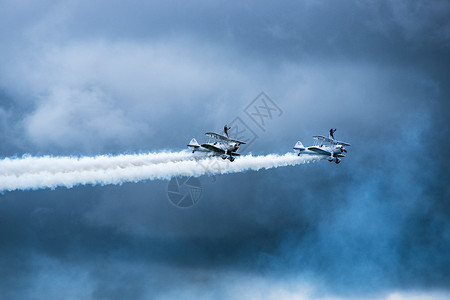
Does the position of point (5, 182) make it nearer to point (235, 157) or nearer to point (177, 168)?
point (177, 168)

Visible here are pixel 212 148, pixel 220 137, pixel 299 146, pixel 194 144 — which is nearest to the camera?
pixel 220 137

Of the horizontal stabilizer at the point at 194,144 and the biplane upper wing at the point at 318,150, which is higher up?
the biplane upper wing at the point at 318,150

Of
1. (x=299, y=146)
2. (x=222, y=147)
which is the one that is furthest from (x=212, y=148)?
(x=299, y=146)

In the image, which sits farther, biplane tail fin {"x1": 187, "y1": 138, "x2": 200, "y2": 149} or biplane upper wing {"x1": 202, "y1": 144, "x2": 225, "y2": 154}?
biplane tail fin {"x1": 187, "y1": 138, "x2": 200, "y2": 149}

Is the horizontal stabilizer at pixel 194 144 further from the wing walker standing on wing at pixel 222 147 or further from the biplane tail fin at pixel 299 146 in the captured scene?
the biplane tail fin at pixel 299 146

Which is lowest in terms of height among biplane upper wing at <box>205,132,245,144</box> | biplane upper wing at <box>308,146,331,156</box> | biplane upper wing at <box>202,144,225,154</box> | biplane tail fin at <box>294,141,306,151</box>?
biplane upper wing at <box>202,144,225,154</box>

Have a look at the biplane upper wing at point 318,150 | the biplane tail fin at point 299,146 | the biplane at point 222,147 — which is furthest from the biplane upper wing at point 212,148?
the biplane upper wing at point 318,150

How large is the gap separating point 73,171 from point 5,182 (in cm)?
1427

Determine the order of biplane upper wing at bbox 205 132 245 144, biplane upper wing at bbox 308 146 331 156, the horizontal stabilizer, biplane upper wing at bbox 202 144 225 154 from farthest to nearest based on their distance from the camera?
biplane upper wing at bbox 308 146 331 156
the horizontal stabilizer
biplane upper wing at bbox 202 144 225 154
biplane upper wing at bbox 205 132 245 144

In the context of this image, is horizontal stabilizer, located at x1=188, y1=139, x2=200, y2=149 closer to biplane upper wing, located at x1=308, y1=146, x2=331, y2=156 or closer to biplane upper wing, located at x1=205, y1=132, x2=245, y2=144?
biplane upper wing, located at x1=205, y1=132, x2=245, y2=144

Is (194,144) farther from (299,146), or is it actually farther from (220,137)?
(299,146)

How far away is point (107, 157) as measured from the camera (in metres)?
117

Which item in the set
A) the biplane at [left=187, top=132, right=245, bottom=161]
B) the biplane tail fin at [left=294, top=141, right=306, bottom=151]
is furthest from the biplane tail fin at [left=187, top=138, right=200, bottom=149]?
the biplane tail fin at [left=294, top=141, right=306, bottom=151]

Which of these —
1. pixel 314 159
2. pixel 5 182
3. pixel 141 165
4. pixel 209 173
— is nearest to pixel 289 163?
pixel 314 159
